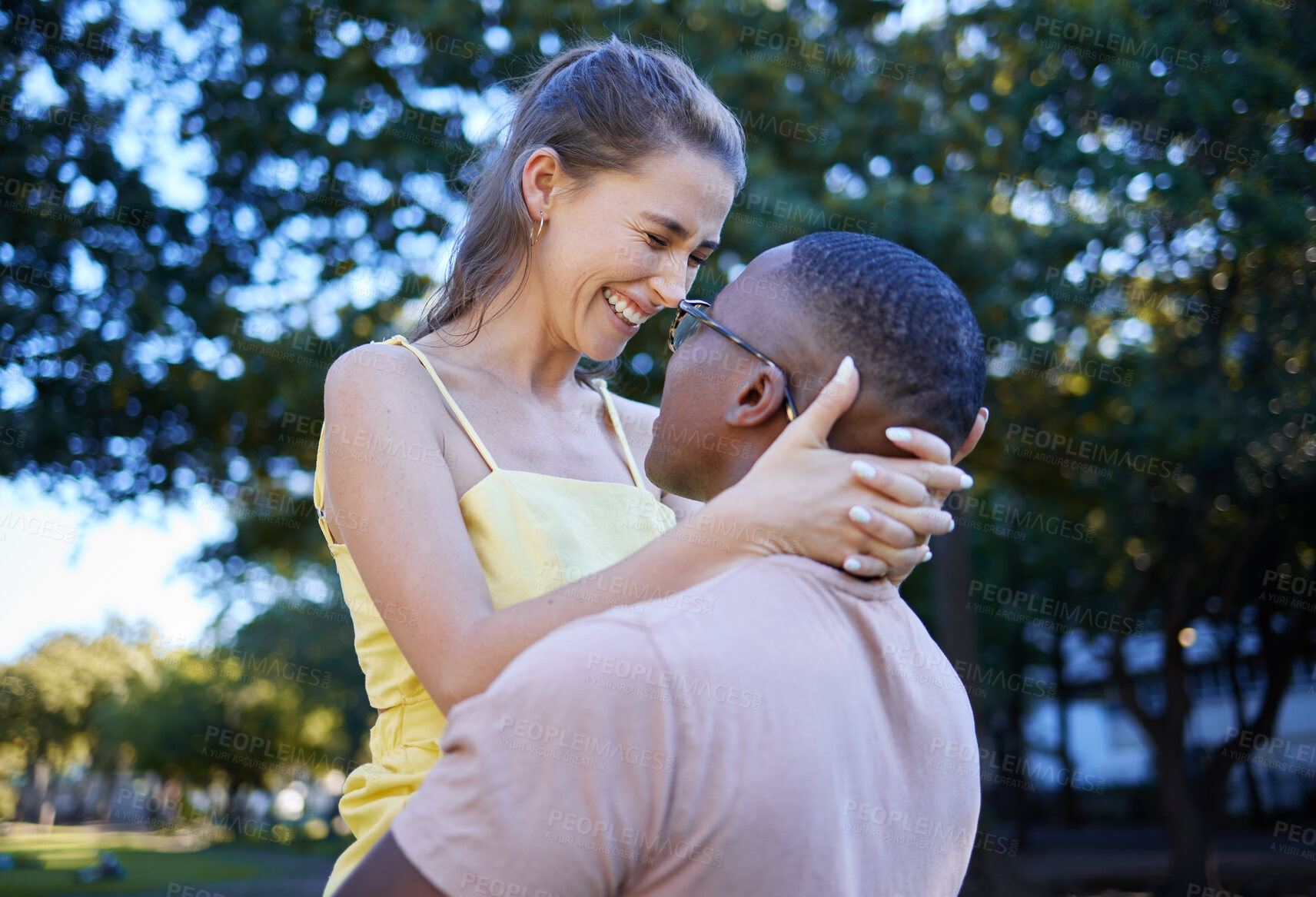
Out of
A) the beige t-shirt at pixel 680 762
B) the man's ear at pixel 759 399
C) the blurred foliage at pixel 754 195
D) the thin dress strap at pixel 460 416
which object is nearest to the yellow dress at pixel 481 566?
the thin dress strap at pixel 460 416

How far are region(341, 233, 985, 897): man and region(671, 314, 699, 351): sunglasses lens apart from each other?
0.16 ft

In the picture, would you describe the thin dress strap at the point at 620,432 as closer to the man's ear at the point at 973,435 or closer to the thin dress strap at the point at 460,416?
the thin dress strap at the point at 460,416

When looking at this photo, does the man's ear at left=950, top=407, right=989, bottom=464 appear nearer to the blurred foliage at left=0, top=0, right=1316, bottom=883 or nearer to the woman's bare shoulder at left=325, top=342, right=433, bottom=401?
the woman's bare shoulder at left=325, top=342, right=433, bottom=401

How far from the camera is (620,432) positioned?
8.57ft

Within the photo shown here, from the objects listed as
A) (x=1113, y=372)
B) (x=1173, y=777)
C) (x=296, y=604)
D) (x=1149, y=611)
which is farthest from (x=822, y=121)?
(x=296, y=604)

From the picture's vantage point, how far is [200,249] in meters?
9.01

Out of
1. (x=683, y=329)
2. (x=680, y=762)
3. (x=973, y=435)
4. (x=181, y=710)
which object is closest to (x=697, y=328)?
(x=683, y=329)

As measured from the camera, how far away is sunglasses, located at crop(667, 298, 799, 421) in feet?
5.32

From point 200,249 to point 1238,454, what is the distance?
11.2 metres

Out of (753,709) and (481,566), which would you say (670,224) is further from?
(753,709)

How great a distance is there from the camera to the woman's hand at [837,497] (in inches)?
56.8

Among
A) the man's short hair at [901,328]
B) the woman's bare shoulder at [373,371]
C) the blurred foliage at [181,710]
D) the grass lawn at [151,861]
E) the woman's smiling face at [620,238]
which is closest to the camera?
the man's short hair at [901,328]

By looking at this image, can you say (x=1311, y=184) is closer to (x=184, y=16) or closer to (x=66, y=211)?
(x=184, y=16)

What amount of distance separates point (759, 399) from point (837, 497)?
0.28 metres
